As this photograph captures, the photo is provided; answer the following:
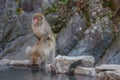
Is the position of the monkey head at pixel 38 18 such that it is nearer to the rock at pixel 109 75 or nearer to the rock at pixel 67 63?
the rock at pixel 67 63

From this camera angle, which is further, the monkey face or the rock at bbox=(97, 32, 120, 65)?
the rock at bbox=(97, 32, 120, 65)

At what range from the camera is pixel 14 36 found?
16578 mm

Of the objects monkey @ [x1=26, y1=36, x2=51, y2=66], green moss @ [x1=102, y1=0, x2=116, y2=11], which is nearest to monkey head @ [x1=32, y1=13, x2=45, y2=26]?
monkey @ [x1=26, y1=36, x2=51, y2=66]

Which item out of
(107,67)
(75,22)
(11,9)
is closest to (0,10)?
(11,9)

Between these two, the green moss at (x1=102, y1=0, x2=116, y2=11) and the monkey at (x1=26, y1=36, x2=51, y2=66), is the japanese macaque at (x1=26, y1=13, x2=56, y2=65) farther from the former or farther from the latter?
the green moss at (x1=102, y1=0, x2=116, y2=11)

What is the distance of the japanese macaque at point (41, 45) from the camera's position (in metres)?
12.4

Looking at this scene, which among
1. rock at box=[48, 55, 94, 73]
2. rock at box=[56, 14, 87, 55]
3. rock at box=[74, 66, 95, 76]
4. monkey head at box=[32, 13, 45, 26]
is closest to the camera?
rock at box=[74, 66, 95, 76]

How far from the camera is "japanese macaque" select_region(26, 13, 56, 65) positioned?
12375mm

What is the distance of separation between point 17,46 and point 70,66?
4.66m

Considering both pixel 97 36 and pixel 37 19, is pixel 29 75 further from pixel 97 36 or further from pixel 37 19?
Answer: pixel 97 36

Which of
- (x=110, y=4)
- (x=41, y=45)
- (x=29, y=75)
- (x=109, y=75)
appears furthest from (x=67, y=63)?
(x=110, y=4)

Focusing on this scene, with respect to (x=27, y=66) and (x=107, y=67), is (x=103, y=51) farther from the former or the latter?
(x=107, y=67)

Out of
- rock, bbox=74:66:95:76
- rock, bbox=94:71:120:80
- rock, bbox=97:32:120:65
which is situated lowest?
rock, bbox=97:32:120:65

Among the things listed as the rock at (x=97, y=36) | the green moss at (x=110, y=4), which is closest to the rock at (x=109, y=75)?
the rock at (x=97, y=36)
